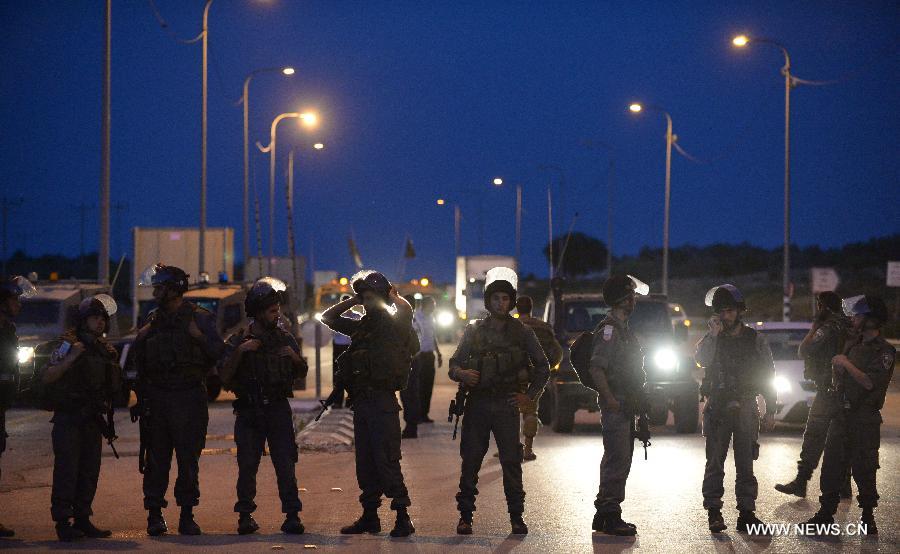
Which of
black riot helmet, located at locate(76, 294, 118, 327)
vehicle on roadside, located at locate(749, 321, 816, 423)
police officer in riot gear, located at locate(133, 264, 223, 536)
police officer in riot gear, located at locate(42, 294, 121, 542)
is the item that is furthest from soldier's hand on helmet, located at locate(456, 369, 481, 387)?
vehicle on roadside, located at locate(749, 321, 816, 423)

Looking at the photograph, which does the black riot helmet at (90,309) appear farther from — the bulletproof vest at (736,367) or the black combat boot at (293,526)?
the bulletproof vest at (736,367)

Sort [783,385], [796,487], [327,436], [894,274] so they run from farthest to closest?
1. [894,274]
2. [783,385]
3. [327,436]
4. [796,487]

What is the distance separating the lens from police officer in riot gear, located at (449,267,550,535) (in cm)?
987

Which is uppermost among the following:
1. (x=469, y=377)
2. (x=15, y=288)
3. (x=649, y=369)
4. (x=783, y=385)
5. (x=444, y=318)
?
(x=15, y=288)

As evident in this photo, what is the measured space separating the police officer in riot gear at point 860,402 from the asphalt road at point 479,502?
1.33ft

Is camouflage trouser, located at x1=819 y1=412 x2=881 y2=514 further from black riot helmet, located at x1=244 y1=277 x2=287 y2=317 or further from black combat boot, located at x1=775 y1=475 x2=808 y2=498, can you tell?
black riot helmet, located at x1=244 y1=277 x2=287 y2=317

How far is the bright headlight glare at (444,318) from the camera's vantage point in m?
57.9

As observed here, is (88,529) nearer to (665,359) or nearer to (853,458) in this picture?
(853,458)

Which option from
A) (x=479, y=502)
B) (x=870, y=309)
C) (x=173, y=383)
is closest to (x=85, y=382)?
(x=173, y=383)

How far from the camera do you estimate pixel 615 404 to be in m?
9.90

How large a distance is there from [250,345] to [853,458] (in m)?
4.59

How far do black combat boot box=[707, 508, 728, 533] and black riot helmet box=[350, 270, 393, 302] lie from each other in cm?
288

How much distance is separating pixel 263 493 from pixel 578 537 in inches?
145

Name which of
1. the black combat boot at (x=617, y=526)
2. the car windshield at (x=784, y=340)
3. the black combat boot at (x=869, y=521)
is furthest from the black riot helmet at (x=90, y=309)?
the car windshield at (x=784, y=340)
